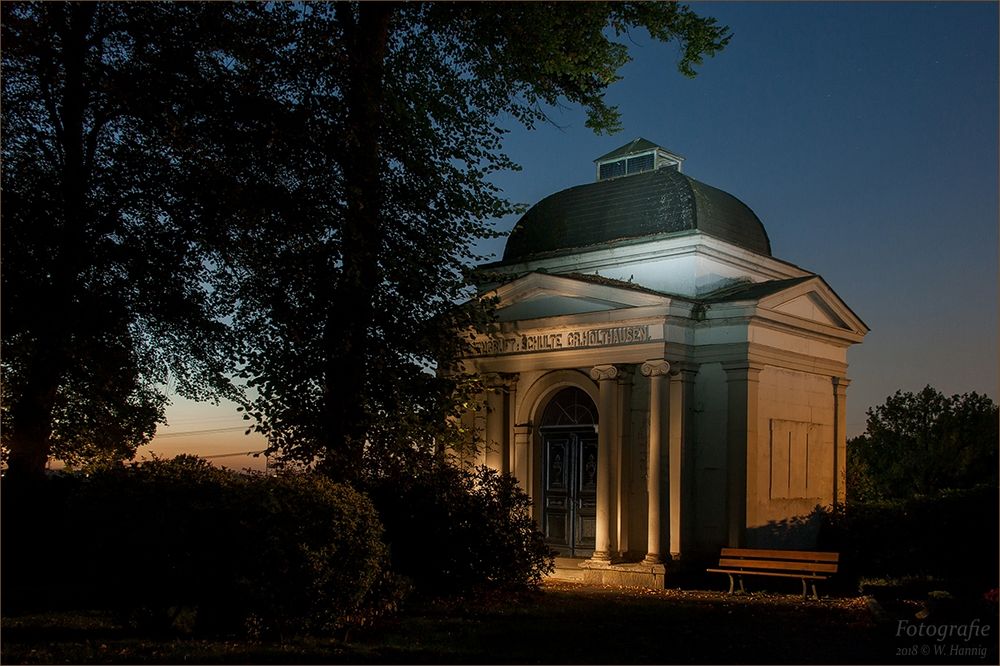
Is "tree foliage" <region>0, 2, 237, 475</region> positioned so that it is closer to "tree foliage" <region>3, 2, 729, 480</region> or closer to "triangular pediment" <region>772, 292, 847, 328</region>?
"tree foliage" <region>3, 2, 729, 480</region>

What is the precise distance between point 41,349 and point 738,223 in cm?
1299

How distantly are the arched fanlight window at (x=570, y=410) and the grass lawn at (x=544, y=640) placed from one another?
6239 millimetres

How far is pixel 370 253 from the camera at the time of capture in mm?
14656

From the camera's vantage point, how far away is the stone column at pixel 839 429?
2067cm

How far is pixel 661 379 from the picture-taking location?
1805 centimetres

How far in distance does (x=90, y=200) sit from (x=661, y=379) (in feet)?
30.9

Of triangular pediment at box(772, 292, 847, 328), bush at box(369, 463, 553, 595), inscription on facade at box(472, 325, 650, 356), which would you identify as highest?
triangular pediment at box(772, 292, 847, 328)

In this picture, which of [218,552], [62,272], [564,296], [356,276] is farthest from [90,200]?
[564,296]

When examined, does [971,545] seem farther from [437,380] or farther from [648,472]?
[437,380]

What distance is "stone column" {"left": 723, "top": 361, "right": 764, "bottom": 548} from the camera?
17969 mm

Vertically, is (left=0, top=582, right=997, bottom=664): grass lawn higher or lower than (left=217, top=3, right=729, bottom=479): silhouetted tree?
lower

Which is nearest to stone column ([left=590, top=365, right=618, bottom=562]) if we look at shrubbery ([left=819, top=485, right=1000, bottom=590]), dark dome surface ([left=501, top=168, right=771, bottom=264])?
dark dome surface ([left=501, top=168, right=771, bottom=264])

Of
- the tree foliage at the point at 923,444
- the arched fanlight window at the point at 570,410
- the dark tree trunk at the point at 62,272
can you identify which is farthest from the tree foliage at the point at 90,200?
the tree foliage at the point at 923,444

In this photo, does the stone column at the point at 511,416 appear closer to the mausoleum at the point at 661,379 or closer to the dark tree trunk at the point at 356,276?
the mausoleum at the point at 661,379
